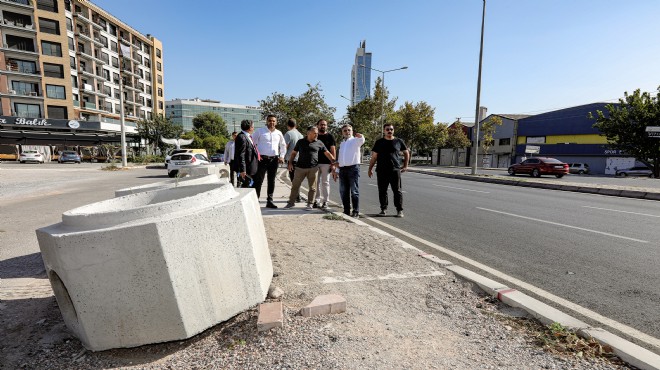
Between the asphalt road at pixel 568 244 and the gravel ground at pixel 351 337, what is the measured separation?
1052mm

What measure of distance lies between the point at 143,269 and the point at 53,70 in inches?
2219

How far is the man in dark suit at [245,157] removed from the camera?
19.4ft

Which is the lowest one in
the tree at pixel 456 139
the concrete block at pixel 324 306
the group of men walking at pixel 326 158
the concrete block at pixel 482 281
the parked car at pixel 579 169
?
the parked car at pixel 579 169

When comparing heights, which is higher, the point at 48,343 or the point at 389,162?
the point at 389,162

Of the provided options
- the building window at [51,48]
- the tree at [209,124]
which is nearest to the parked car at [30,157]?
the building window at [51,48]

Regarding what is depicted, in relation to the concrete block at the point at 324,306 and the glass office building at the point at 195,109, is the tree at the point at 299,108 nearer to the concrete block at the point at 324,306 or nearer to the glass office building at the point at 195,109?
the concrete block at the point at 324,306

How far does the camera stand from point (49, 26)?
43312 millimetres

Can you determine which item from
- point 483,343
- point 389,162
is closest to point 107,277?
point 483,343

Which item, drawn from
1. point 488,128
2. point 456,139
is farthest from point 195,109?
point 488,128

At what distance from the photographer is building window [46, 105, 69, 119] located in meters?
44.2

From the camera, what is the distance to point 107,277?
210 cm

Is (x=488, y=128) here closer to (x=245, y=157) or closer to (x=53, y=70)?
(x=245, y=157)

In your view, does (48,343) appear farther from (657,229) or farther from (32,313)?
(657,229)

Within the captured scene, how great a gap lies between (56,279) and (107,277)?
441 millimetres
